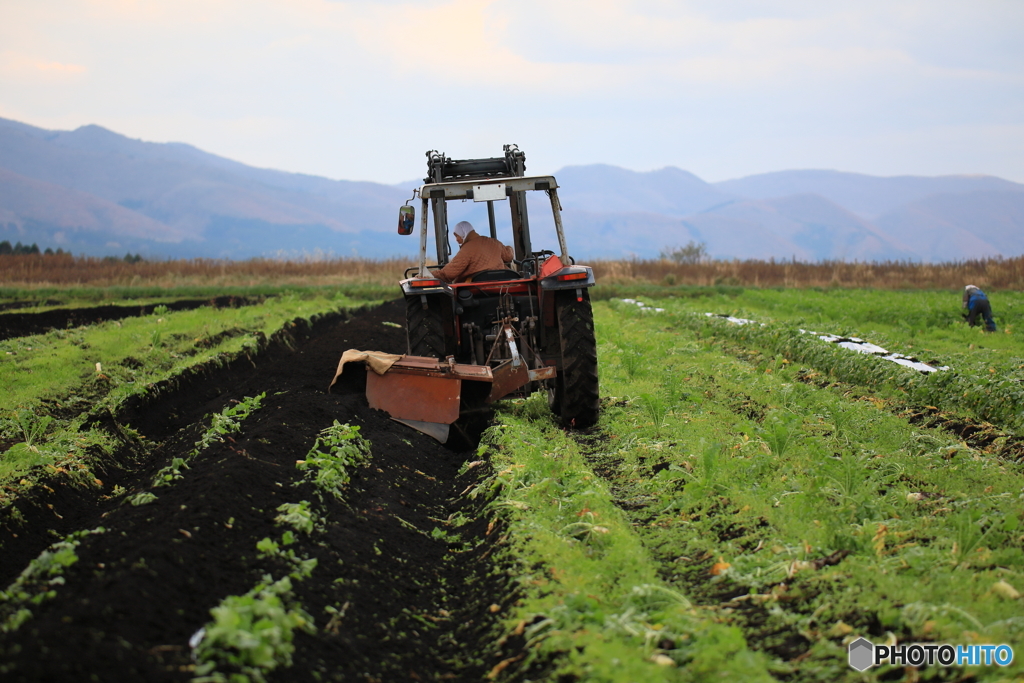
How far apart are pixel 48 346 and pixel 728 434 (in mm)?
10873

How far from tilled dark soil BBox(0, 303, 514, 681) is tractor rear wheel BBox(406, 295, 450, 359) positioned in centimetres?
116

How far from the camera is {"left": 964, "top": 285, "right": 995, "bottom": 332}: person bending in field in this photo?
13.6 m

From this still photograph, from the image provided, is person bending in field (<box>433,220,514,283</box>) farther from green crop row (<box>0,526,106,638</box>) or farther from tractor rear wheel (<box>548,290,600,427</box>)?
green crop row (<box>0,526,106,638</box>)

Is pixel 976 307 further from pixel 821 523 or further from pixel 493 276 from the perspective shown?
pixel 821 523

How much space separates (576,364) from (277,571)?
3972 millimetres

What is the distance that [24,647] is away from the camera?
265cm

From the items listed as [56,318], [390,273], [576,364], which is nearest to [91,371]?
[576,364]

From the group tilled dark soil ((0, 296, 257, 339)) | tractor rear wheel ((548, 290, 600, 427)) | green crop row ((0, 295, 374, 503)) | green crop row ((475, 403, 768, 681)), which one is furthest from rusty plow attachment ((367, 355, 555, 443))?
tilled dark soil ((0, 296, 257, 339))

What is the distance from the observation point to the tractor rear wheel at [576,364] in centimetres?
705

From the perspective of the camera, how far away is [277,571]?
11.8 ft

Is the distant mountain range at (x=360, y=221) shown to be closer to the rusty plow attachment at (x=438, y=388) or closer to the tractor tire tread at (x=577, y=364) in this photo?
the rusty plow attachment at (x=438, y=388)

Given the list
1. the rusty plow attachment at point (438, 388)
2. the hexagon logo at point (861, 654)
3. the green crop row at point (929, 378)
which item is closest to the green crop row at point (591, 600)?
the hexagon logo at point (861, 654)

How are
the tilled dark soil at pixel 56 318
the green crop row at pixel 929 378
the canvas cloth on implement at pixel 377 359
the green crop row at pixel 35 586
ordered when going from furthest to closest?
the tilled dark soil at pixel 56 318
the canvas cloth on implement at pixel 377 359
the green crop row at pixel 929 378
the green crop row at pixel 35 586

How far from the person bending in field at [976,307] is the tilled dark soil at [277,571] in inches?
460
